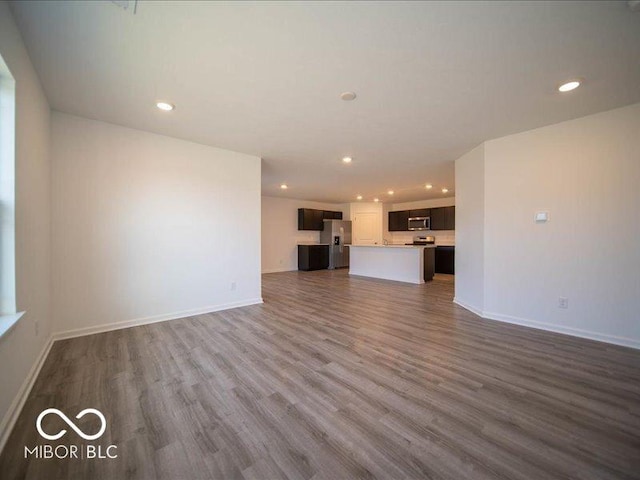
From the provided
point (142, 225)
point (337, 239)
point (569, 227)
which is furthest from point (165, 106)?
point (337, 239)

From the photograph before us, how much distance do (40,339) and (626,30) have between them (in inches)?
199

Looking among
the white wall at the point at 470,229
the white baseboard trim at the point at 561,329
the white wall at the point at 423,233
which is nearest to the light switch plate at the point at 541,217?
the white wall at the point at 470,229

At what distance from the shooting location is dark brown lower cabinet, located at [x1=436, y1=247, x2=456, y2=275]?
7719 millimetres

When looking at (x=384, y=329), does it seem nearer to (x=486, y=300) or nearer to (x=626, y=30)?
(x=486, y=300)

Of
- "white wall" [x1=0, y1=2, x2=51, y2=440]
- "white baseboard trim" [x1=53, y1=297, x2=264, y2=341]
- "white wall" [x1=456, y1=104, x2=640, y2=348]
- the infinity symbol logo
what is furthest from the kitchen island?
"white wall" [x1=0, y1=2, x2=51, y2=440]

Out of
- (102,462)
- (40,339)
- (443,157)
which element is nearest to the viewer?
(102,462)

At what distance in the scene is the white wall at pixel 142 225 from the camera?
2836 mm

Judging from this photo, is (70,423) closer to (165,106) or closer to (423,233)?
(165,106)

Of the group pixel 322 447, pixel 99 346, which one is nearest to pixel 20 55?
pixel 99 346

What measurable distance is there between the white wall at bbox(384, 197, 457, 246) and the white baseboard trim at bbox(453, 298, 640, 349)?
5.09m

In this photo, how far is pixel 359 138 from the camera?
345 centimetres

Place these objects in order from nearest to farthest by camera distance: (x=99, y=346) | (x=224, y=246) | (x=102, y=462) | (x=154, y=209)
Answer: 1. (x=102, y=462)
2. (x=99, y=346)
3. (x=154, y=209)
4. (x=224, y=246)

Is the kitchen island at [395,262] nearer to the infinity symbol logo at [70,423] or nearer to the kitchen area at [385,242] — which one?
the kitchen area at [385,242]

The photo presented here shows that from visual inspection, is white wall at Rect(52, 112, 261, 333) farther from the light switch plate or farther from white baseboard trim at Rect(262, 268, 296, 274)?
the light switch plate
